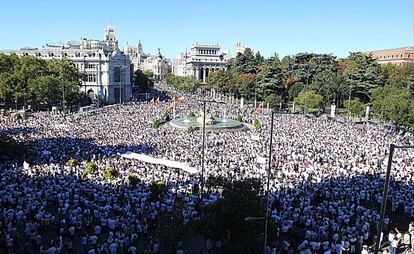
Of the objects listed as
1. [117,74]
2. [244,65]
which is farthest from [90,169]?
[244,65]

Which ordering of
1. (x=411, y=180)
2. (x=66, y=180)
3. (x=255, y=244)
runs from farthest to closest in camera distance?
1. (x=411, y=180)
2. (x=66, y=180)
3. (x=255, y=244)

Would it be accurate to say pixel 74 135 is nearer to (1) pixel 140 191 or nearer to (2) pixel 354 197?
(1) pixel 140 191

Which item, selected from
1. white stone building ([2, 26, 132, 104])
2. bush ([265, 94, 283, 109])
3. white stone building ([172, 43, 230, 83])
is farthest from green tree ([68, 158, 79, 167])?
white stone building ([172, 43, 230, 83])


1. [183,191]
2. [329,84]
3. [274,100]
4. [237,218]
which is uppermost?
[329,84]

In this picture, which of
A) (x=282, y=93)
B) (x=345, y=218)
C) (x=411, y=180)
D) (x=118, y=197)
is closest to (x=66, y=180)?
(x=118, y=197)

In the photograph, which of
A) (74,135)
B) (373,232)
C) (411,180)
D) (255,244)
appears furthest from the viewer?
(74,135)

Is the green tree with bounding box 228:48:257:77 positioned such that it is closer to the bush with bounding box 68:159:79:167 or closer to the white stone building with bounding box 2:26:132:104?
the white stone building with bounding box 2:26:132:104

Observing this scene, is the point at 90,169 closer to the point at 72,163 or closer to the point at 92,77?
the point at 72,163
